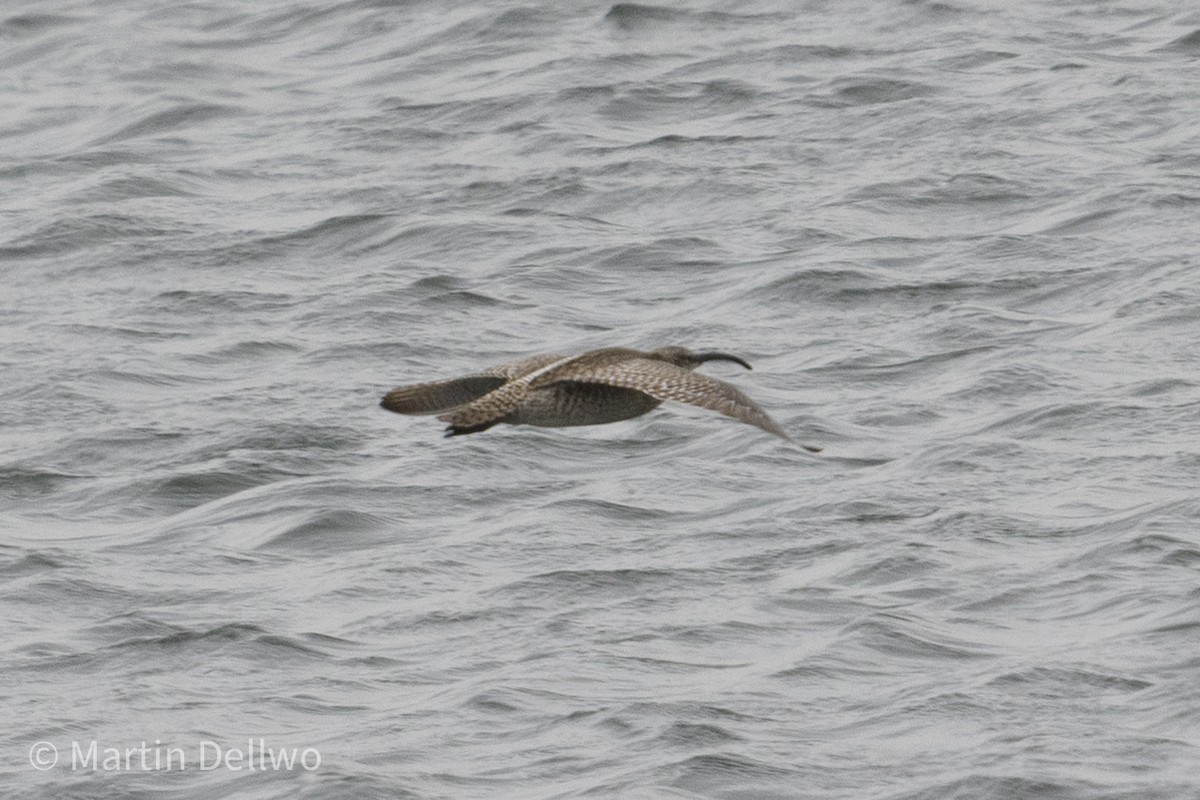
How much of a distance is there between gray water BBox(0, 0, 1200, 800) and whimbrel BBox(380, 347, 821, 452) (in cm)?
144

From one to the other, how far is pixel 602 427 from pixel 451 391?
4715 millimetres

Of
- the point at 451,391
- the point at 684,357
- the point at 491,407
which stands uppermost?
the point at 491,407

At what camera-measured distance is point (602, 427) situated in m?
17.2

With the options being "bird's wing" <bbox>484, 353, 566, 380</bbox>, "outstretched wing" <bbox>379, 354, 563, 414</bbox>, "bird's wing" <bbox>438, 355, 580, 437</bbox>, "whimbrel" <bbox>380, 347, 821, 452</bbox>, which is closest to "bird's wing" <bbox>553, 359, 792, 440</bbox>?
"whimbrel" <bbox>380, 347, 821, 452</bbox>

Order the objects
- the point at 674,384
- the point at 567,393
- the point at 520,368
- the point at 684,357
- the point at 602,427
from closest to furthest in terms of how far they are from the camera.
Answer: the point at 674,384
the point at 567,393
the point at 520,368
the point at 684,357
the point at 602,427

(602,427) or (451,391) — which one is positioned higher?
(451,391)

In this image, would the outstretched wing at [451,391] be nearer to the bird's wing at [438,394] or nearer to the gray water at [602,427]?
the bird's wing at [438,394]

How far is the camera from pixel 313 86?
78.1ft

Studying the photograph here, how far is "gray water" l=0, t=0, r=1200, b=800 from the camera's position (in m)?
13.1

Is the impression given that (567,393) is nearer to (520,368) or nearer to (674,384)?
(520,368)

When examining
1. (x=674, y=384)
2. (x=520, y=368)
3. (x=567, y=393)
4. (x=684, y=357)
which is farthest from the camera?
(x=684, y=357)

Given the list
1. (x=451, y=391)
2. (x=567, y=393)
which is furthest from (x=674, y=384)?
(x=451, y=391)

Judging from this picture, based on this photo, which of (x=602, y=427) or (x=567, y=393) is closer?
(x=567, y=393)

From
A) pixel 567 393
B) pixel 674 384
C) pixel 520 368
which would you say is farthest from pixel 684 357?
pixel 674 384
